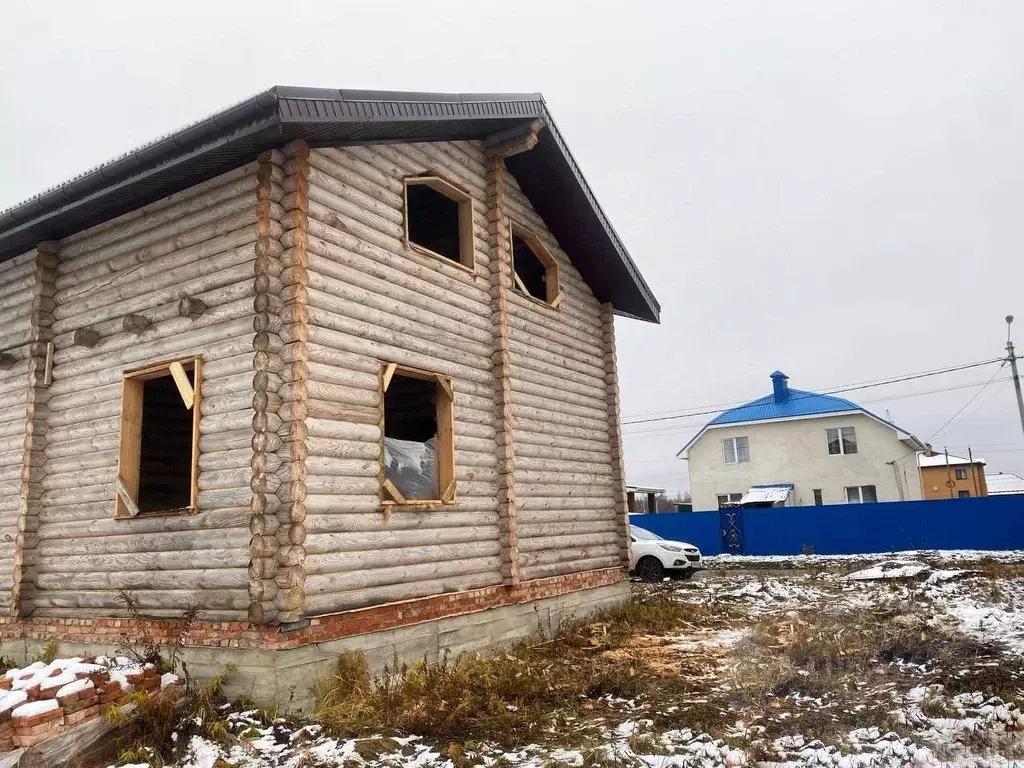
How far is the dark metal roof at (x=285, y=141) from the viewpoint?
6.89m

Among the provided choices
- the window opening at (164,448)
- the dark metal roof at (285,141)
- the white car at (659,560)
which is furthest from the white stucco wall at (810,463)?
the window opening at (164,448)

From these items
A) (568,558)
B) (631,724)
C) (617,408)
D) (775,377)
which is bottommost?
(631,724)

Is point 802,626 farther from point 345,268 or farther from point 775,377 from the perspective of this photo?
point 775,377

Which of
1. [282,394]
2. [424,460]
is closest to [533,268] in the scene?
[424,460]

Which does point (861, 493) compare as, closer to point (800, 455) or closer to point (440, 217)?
point (800, 455)

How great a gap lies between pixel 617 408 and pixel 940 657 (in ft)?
20.8

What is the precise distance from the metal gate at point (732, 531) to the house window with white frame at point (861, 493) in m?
11.1

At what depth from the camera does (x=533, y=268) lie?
43.3 ft

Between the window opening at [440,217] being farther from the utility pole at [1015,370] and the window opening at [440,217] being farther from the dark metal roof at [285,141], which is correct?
the utility pole at [1015,370]

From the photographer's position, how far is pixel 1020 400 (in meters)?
31.1

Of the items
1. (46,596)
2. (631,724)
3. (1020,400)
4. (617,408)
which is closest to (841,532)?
(1020,400)

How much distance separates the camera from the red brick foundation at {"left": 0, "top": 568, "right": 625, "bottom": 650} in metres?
6.87

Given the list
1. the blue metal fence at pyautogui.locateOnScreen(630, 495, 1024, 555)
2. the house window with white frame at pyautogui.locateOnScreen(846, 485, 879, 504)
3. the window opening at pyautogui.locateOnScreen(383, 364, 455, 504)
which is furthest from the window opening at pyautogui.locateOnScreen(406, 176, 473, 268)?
the house window with white frame at pyautogui.locateOnScreen(846, 485, 879, 504)

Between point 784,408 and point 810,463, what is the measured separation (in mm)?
3014
